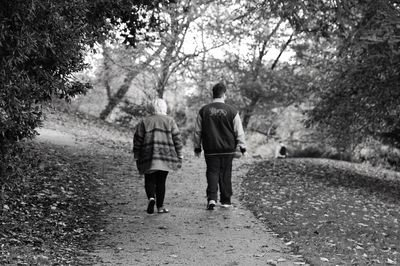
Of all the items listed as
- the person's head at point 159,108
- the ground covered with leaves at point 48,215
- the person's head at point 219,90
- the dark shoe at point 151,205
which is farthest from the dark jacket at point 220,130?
the ground covered with leaves at point 48,215

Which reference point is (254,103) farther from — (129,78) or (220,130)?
(220,130)

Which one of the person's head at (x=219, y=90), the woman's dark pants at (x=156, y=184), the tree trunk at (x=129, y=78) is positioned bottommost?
the woman's dark pants at (x=156, y=184)

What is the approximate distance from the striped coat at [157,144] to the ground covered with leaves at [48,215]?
118 centimetres

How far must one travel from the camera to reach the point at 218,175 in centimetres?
962

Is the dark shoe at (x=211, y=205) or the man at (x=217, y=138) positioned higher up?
the man at (x=217, y=138)

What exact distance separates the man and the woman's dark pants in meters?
0.86

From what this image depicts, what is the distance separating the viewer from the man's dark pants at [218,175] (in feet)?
31.2

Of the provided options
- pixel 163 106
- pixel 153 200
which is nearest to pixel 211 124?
pixel 163 106

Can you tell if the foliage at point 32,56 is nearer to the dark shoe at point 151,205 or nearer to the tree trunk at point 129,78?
the dark shoe at point 151,205

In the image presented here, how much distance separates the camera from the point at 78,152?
15.5 meters

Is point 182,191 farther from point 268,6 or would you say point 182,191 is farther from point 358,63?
point 358,63

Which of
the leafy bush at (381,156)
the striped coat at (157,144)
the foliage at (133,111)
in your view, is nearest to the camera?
the striped coat at (157,144)

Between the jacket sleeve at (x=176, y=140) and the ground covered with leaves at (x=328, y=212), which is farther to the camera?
the jacket sleeve at (x=176, y=140)

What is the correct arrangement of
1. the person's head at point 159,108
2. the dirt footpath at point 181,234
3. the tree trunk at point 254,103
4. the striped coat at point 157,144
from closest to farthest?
the dirt footpath at point 181,234, the striped coat at point 157,144, the person's head at point 159,108, the tree trunk at point 254,103
